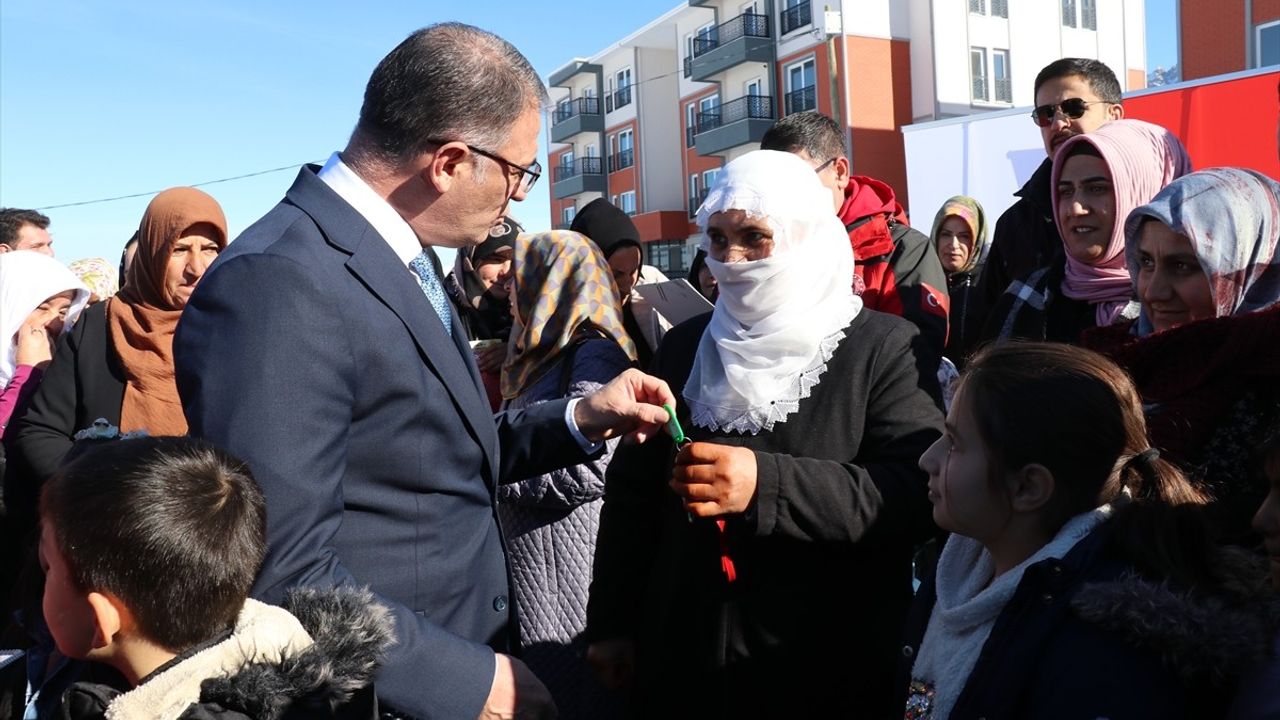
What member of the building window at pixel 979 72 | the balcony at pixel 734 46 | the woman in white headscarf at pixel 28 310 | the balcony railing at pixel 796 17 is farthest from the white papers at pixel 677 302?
the balcony at pixel 734 46

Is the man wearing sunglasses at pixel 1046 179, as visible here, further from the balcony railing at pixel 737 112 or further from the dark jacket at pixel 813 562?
the balcony railing at pixel 737 112

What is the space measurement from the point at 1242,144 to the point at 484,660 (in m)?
7.71

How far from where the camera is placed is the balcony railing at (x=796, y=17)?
32.8 meters

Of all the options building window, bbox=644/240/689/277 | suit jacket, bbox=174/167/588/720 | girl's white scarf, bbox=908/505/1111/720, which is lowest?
girl's white scarf, bbox=908/505/1111/720

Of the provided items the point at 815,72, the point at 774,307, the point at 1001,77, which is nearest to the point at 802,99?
the point at 815,72

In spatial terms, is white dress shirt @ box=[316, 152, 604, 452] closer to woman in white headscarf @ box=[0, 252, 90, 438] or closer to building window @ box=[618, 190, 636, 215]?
woman in white headscarf @ box=[0, 252, 90, 438]

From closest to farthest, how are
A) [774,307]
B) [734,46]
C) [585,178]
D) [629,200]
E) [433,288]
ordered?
[433,288] → [774,307] → [734,46] → [629,200] → [585,178]

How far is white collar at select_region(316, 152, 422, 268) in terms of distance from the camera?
6.72 ft

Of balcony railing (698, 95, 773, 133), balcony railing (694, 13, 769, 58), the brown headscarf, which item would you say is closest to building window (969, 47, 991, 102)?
balcony railing (698, 95, 773, 133)

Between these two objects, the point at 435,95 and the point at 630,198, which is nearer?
the point at 435,95

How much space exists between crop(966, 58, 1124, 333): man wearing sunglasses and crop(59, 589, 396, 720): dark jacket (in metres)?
2.66

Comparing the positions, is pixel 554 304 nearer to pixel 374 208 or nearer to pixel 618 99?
pixel 374 208

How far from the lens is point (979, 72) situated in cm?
3133

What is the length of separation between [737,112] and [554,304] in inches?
1318
